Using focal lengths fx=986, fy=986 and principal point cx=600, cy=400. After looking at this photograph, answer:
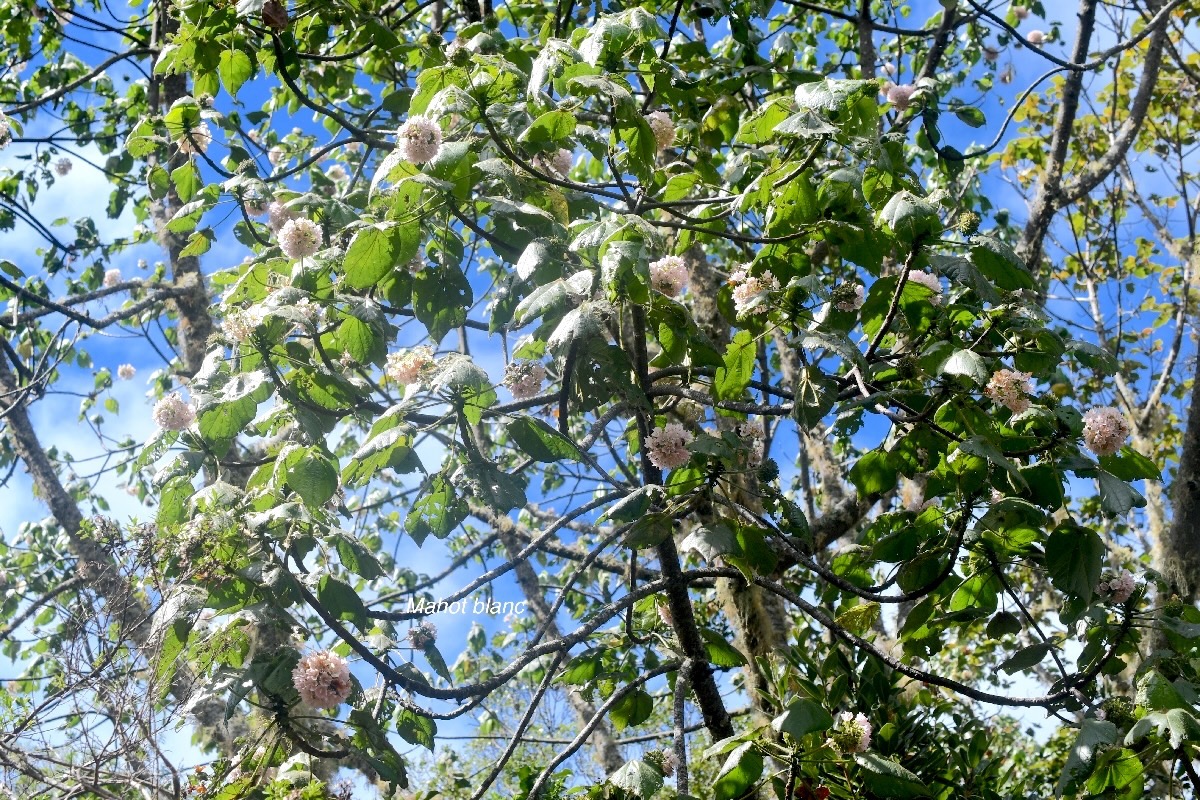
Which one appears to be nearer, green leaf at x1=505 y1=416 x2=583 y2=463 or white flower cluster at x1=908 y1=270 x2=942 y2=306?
green leaf at x1=505 y1=416 x2=583 y2=463

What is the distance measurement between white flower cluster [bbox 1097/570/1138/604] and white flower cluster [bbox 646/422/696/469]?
3.73ft


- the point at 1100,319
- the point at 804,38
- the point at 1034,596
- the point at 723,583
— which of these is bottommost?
the point at 723,583

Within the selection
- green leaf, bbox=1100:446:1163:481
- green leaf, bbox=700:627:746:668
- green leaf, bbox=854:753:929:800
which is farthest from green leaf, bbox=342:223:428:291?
green leaf, bbox=1100:446:1163:481

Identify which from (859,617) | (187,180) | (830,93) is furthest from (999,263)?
(187,180)

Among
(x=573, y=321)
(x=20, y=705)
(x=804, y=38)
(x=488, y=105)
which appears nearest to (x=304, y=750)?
(x=20, y=705)

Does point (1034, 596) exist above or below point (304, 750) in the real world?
above

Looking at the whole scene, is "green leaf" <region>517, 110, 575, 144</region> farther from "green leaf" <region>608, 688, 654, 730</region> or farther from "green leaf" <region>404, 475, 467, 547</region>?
"green leaf" <region>608, 688, 654, 730</region>

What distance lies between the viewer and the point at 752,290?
2402 millimetres

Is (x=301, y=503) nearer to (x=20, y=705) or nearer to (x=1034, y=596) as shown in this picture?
(x=20, y=705)

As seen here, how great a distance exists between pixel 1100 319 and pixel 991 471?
5564 millimetres

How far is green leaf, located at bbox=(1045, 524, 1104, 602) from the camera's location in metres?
2.14

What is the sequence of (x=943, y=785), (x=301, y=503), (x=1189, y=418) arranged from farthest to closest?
(x=1189, y=418) < (x=943, y=785) < (x=301, y=503)

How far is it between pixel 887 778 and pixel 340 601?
1.41 m

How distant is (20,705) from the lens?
9.45 ft
